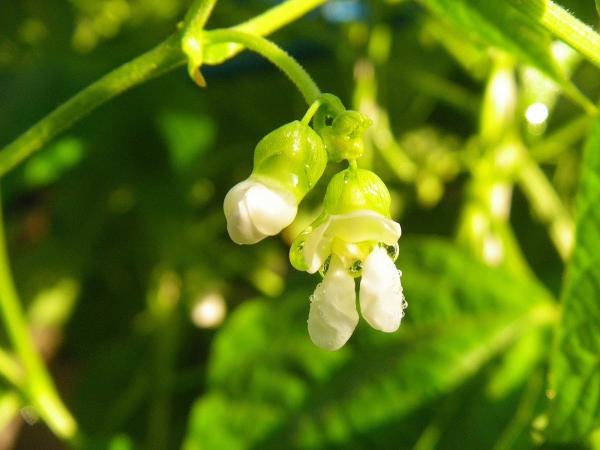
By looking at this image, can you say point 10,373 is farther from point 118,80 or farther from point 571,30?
point 571,30

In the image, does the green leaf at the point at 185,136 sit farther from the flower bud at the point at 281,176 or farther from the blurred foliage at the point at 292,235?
the flower bud at the point at 281,176

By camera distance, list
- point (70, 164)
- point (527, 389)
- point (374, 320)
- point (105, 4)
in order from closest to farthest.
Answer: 1. point (374, 320)
2. point (527, 389)
3. point (70, 164)
4. point (105, 4)

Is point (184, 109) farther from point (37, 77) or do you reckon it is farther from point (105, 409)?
point (105, 409)

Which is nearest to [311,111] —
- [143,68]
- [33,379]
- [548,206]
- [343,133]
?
[343,133]

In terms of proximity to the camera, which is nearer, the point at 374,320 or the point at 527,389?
the point at 374,320

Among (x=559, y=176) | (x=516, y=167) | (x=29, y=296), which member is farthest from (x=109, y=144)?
(x=559, y=176)

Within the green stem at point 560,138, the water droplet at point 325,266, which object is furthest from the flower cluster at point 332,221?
the green stem at point 560,138

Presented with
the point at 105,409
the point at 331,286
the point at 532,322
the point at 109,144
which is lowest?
the point at 105,409
